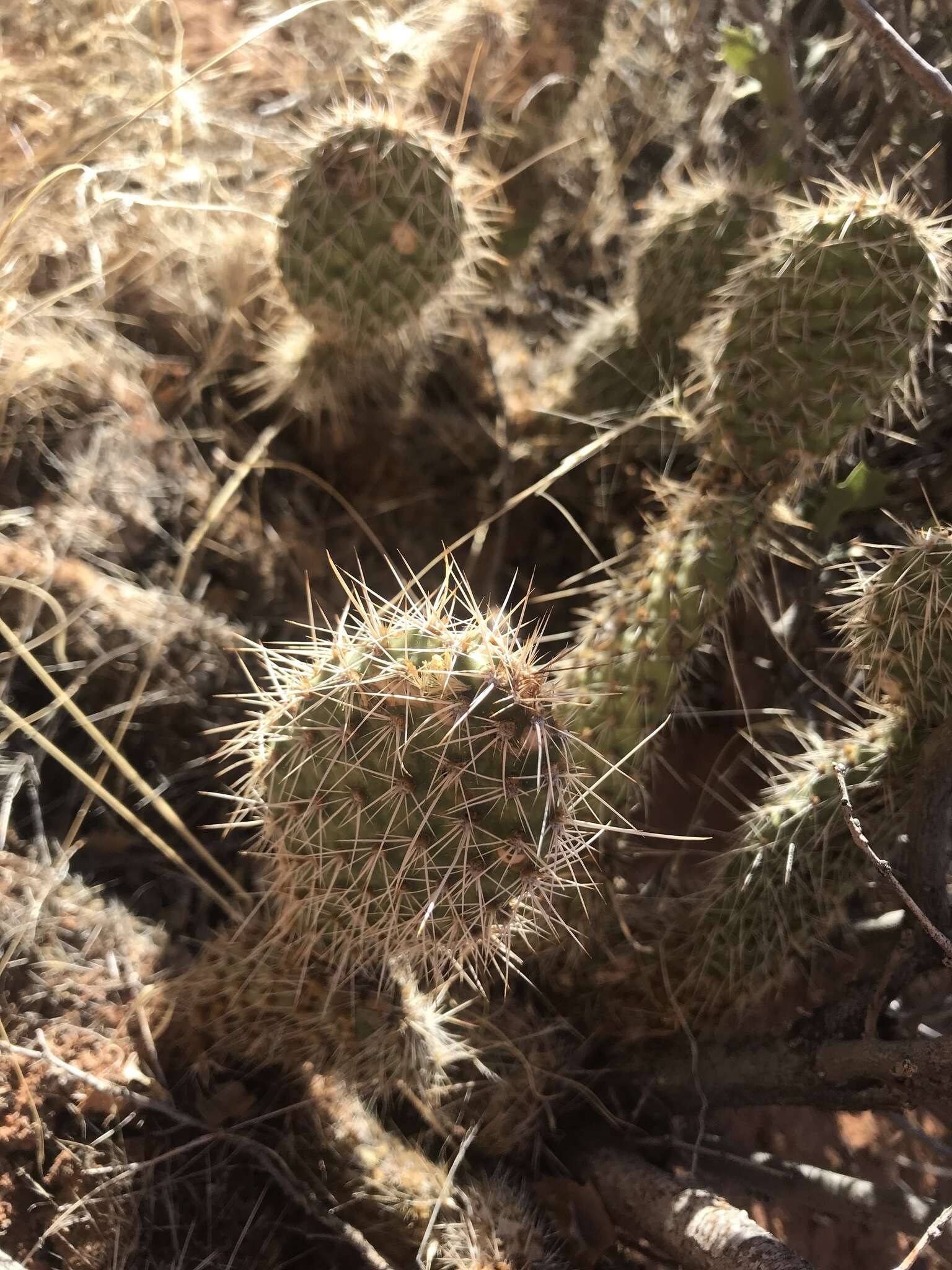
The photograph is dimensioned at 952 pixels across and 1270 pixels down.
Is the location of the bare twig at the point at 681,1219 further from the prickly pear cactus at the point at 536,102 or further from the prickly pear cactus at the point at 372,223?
the prickly pear cactus at the point at 536,102

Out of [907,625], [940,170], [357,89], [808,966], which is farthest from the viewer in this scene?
[357,89]

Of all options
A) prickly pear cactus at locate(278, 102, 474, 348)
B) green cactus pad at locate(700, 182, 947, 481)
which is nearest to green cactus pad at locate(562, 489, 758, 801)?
green cactus pad at locate(700, 182, 947, 481)

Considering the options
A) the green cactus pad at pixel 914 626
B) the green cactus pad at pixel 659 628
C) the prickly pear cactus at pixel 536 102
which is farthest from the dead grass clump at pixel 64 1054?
the prickly pear cactus at pixel 536 102

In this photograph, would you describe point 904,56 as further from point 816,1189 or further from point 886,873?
point 816,1189

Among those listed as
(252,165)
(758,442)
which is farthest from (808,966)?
(252,165)

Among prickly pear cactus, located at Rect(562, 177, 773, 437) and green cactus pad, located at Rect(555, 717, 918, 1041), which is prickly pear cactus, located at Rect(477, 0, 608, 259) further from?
green cactus pad, located at Rect(555, 717, 918, 1041)

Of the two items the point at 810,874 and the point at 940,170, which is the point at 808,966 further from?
the point at 940,170
